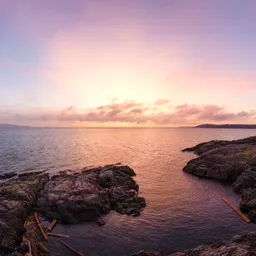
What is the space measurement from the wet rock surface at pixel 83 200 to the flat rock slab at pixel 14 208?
1.49 metres

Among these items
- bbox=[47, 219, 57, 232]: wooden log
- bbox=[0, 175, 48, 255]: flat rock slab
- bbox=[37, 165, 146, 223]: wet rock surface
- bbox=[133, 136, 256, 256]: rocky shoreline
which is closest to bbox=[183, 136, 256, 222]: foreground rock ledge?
bbox=[133, 136, 256, 256]: rocky shoreline

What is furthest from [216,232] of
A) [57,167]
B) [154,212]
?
[57,167]

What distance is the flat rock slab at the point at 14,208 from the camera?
1728cm

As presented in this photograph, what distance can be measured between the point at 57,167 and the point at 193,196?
3628 cm

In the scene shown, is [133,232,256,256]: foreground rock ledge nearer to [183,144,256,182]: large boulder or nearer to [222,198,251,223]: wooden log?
[222,198,251,223]: wooden log

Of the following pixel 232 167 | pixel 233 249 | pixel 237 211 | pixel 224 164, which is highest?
pixel 224 164

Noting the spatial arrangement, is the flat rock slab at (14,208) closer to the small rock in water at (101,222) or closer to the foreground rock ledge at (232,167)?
the small rock in water at (101,222)

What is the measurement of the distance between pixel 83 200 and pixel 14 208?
7.51 meters

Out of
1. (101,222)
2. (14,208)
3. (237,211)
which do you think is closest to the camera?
(14,208)

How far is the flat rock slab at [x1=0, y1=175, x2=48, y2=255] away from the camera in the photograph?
1728cm

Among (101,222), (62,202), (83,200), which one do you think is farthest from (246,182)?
(62,202)

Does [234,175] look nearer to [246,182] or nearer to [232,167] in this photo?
[232,167]

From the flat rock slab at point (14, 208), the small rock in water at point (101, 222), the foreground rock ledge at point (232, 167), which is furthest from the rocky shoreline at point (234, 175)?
the flat rock slab at point (14, 208)

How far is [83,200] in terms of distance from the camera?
986 inches
